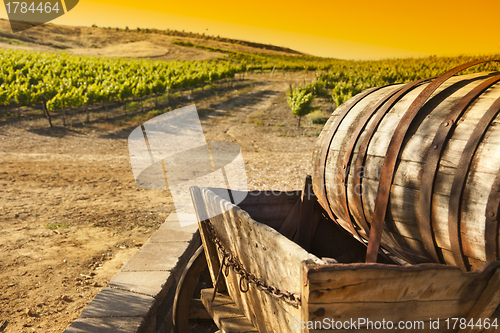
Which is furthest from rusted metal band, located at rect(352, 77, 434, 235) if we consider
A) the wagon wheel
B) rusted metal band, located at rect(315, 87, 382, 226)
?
the wagon wheel

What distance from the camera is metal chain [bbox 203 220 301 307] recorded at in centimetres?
142

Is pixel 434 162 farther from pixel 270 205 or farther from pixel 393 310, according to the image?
pixel 270 205

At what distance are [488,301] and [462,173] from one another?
1.79ft

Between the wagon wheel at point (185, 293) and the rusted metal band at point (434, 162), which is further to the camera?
the wagon wheel at point (185, 293)

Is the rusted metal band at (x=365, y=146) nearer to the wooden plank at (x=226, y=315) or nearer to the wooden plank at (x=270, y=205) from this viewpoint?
the wooden plank at (x=270, y=205)

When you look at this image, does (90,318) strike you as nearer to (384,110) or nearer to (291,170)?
(384,110)

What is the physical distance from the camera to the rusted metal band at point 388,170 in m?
1.71

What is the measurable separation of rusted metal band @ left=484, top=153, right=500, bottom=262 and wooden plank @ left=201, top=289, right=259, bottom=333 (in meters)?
1.37

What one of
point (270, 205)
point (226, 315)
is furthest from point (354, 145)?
point (226, 315)

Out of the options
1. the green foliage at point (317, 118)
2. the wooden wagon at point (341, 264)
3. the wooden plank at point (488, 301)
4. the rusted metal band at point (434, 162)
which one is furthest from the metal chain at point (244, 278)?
the green foliage at point (317, 118)

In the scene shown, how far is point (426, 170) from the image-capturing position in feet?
5.21

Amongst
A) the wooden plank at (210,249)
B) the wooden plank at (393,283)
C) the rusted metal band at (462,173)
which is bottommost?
the wooden plank at (210,249)

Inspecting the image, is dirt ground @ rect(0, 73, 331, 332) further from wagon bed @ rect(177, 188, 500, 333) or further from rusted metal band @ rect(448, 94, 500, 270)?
rusted metal band @ rect(448, 94, 500, 270)

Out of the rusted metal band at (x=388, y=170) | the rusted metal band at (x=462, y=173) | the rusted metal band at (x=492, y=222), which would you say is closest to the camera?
the rusted metal band at (x=492, y=222)
